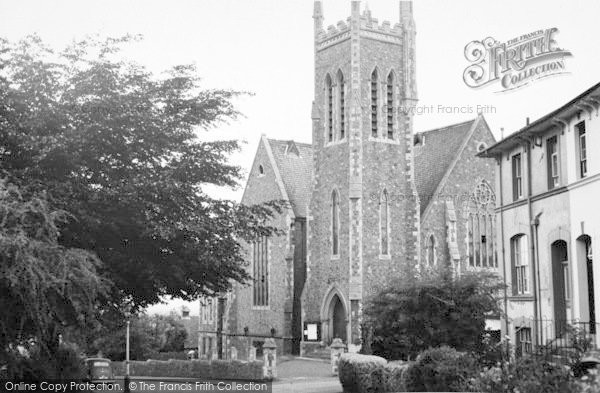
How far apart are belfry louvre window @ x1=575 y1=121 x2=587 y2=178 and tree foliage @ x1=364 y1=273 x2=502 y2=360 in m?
7.64

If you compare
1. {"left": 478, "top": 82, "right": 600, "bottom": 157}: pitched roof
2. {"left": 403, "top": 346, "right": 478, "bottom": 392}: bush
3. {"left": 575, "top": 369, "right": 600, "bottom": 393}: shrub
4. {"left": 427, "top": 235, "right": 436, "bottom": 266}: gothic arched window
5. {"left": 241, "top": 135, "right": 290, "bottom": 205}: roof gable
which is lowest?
{"left": 403, "top": 346, "right": 478, "bottom": 392}: bush

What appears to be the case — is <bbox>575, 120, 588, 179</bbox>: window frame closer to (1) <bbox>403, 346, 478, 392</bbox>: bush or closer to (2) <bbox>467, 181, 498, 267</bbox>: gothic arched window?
(1) <bbox>403, 346, 478, 392</bbox>: bush

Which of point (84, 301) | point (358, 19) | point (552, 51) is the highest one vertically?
point (358, 19)

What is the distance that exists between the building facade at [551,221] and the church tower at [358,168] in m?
18.5

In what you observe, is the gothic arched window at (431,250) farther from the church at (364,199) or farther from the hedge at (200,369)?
the hedge at (200,369)

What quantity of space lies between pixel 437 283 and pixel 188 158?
9.73 m

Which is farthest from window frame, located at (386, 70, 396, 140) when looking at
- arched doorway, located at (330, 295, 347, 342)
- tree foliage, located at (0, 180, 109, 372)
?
tree foliage, located at (0, 180, 109, 372)

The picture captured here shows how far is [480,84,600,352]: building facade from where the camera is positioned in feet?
75.4

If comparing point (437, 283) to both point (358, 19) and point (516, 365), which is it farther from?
point (358, 19)

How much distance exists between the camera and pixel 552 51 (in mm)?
27906

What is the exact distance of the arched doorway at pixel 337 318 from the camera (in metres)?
48.9

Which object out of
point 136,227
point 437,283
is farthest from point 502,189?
point 136,227

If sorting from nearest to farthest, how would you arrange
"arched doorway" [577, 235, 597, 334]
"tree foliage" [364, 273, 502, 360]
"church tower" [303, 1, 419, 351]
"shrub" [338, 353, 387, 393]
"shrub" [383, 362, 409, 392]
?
"arched doorway" [577, 235, 597, 334], "shrub" [383, 362, 409, 392], "shrub" [338, 353, 387, 393], "tree foliage" [364, 273, 502, 360], "church tower" [303, 1, 419, 351]

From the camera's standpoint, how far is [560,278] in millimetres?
25391
